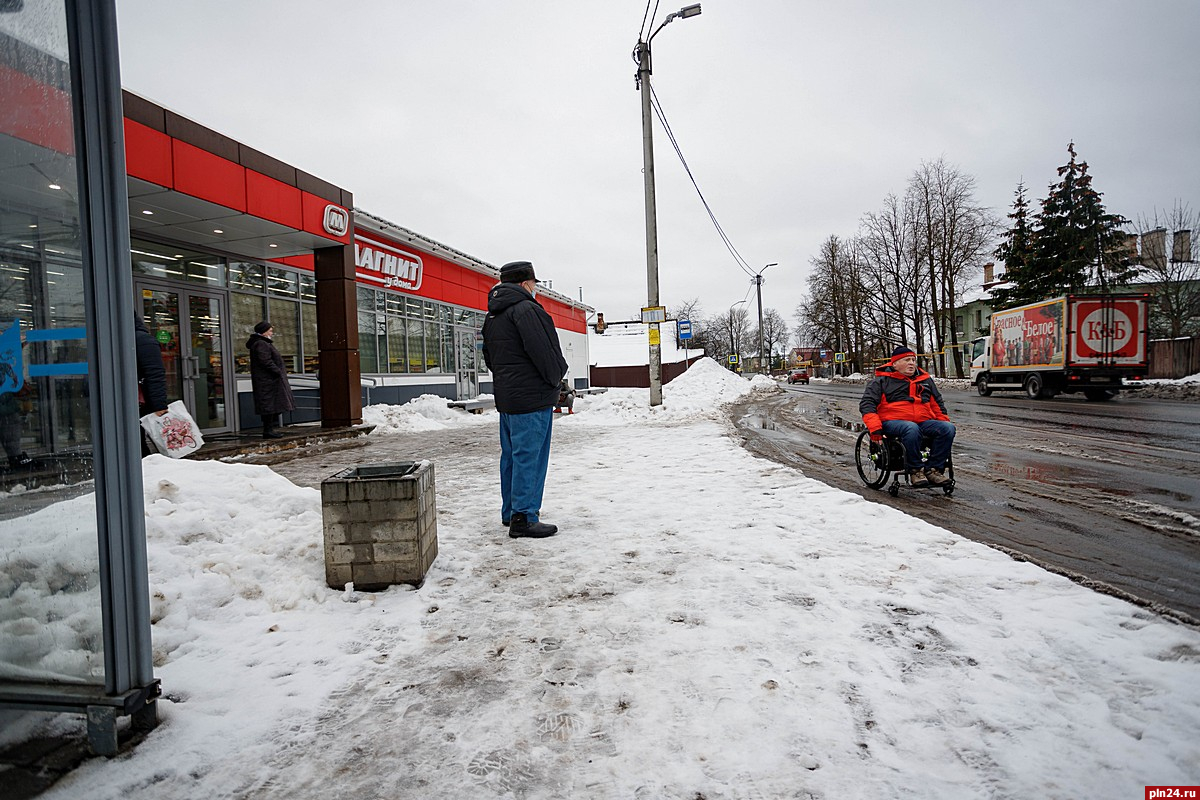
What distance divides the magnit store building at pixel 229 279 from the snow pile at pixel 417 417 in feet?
3.57

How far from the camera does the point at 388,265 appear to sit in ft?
56.4

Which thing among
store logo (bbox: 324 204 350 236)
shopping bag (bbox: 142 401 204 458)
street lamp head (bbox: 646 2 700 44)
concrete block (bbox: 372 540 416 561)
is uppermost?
street lamp head (bbox: 646 2 700 44)

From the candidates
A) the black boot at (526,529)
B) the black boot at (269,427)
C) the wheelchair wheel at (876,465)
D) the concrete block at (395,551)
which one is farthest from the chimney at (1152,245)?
the concrete block at (395,551)

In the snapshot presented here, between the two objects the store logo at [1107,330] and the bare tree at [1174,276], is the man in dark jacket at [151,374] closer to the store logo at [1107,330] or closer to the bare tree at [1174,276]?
the store logo at [1107,330]

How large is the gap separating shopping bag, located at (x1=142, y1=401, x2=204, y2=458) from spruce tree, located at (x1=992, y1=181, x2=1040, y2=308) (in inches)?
1626

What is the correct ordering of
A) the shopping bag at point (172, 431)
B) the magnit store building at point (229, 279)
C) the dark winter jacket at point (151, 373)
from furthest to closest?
the shopping bag at point (172, 431), the dark winter jacket at point (151, 373), the magnit store building at point (229, 279)

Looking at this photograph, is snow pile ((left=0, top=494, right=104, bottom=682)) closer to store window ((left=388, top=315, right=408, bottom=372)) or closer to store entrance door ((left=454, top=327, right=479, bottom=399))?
store window ((left=388, top=315, right=408, bottom=372))

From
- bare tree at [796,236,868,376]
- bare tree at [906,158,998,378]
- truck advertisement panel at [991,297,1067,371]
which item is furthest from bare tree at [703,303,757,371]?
truck advertisement panel at [991,297,1067,371]

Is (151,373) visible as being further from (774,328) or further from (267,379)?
(774,328)

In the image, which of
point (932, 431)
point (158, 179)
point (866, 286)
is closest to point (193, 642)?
point (932, 431)

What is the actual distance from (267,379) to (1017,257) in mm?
41770

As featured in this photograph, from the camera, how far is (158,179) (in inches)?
319

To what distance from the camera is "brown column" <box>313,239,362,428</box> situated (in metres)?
12.4

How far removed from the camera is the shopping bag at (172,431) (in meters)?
5.89
